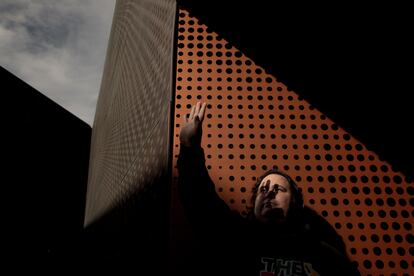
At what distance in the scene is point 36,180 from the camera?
30.0 ft

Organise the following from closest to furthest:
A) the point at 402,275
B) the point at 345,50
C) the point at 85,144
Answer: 1. the point at 402,275
2. the point at 345,50
3. the point at 85,144

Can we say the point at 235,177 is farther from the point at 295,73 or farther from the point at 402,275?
the point at 402,275

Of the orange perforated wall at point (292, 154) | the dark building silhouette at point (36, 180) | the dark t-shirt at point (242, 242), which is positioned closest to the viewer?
the dark t-shirt at point (242, 242)

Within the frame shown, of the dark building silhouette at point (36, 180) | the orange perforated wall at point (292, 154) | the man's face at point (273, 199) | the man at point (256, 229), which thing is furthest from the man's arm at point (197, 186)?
the dark building silhouette at point (36, 180)

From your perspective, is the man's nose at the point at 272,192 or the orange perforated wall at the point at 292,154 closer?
the man's nose at the point at 272,192

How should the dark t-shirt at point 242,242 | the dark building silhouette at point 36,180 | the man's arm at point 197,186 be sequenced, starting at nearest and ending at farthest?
the dark t-shirt at point 242,242, the man's arm at point 197,186, the dark building silhouette at point 36,180

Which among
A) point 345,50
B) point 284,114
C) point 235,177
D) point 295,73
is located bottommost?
point 235,177

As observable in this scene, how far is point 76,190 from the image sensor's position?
1191 cm

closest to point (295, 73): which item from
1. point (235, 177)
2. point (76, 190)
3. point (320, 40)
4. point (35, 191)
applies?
point (320, 40)

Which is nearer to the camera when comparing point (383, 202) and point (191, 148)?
point (191, 148)

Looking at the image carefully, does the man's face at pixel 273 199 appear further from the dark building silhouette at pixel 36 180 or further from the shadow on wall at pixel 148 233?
the dark building silhouette at pixel 36 180

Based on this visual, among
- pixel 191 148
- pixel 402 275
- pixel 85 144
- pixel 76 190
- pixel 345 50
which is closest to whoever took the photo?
pixel 191 148

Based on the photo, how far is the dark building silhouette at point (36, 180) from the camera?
725cm

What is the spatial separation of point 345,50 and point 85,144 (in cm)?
1346
